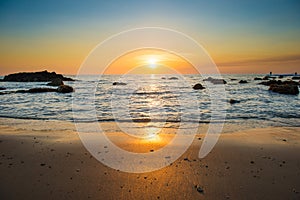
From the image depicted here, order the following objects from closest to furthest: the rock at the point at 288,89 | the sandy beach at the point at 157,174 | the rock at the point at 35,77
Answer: the sandy beach at the point at 157,174 < the rock at the point at 288,89 < the rock at the point at 35,77

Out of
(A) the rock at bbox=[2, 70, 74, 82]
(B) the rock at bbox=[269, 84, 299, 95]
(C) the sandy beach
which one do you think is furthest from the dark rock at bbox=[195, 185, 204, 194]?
(A) the rock at bbox=[2, 70, 74, 82]

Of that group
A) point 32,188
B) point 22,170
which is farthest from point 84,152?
point 32,188

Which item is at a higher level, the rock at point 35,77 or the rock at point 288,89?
the rock at point 35,77

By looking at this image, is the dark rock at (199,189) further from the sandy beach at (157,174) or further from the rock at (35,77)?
the rock at (35,77)

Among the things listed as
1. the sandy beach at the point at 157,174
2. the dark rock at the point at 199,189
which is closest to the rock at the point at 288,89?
the sandy beach at the point at 157,174

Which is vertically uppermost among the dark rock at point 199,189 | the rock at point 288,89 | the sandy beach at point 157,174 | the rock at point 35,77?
the rock at point 35,77

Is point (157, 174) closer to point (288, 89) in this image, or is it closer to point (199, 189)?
point (199, 189)

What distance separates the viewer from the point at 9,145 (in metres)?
7.01

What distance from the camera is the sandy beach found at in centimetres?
410

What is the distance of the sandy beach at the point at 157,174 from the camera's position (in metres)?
4.10

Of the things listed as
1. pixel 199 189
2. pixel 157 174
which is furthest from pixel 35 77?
pixel 199 189

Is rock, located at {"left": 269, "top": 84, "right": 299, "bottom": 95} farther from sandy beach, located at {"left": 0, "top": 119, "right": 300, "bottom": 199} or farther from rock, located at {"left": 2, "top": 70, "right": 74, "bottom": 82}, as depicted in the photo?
rock, located at {"left": 2, "top": 70, "right": 74, "bottom": 82}

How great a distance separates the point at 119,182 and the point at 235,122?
8.62 metres

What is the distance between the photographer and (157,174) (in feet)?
16.0
